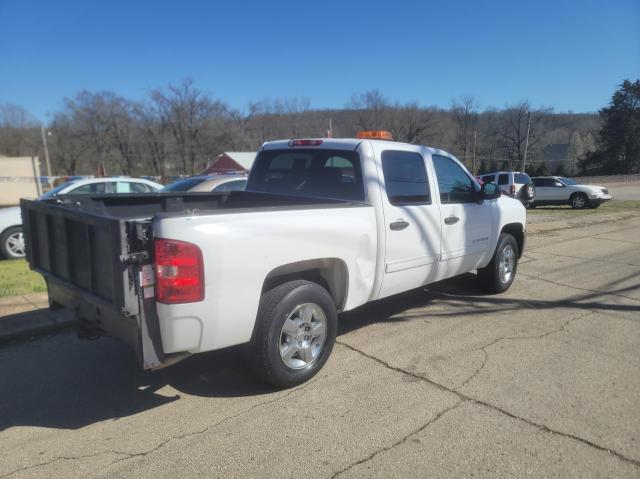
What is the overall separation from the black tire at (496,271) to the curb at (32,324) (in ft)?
15.7

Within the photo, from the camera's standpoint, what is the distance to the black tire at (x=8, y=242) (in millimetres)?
8461

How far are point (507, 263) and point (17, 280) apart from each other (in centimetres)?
682

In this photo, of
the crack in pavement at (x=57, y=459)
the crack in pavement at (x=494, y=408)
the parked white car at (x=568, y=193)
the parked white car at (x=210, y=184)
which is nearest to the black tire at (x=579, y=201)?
the parked white car at (x=568, y=193)

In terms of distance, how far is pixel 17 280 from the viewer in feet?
21.8

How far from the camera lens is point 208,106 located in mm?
79375

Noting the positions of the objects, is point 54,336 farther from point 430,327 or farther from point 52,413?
point 430,327

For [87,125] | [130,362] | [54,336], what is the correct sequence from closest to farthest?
[130,362], [54,336], [87,125]

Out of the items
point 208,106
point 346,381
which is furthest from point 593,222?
point 208,106

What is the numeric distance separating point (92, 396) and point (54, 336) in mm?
1598

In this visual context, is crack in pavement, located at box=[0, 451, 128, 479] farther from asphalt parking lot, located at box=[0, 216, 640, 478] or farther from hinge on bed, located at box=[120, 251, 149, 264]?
hinge on bed, located at box=[120, 251, 149, 264]

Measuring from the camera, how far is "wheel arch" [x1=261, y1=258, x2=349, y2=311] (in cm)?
353

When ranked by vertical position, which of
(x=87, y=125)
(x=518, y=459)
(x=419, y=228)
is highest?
(x=87, y=125)

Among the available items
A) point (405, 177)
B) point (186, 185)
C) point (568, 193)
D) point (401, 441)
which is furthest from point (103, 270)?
point (568, 193)

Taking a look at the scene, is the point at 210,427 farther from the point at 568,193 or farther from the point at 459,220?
the point at 568,193
